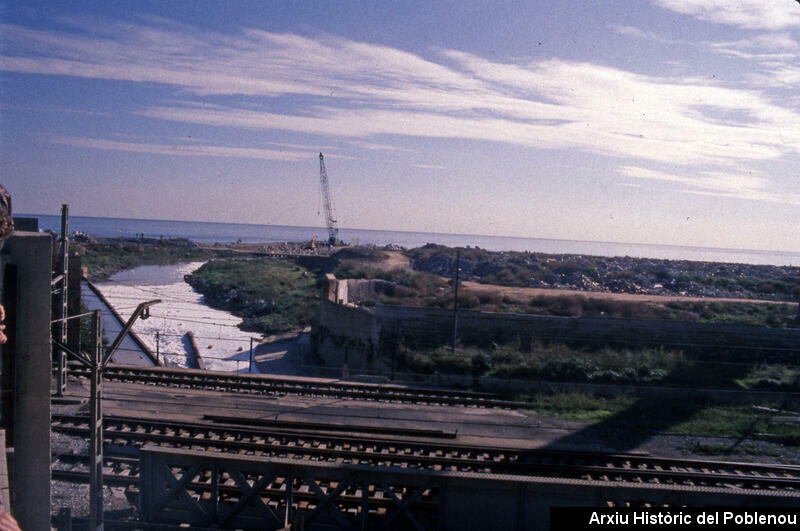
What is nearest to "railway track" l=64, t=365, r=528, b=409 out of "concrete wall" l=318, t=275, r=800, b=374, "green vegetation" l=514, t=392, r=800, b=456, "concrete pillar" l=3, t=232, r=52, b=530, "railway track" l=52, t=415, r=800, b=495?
"green vegetation" l=514, t=392, r=800, b=456

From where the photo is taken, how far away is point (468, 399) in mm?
13977

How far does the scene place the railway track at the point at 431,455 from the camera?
31.2 ft

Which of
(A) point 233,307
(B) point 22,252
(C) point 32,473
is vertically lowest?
(A) point 233,307

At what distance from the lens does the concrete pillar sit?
15.9 feet

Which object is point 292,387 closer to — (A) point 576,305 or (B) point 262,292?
(A) point 576,305

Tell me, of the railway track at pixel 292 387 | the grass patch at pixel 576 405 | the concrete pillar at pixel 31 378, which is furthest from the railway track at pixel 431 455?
the concrete pillar at pixel 31 378

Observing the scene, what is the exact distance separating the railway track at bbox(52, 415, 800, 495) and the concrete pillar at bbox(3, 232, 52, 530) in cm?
425

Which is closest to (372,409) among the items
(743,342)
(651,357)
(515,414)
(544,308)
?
(515,414)

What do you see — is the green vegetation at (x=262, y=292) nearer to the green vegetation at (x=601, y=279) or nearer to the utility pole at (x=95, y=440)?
the green vegetation at (x=601, y=279)

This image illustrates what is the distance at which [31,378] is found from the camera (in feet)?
15.9

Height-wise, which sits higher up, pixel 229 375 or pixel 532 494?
pixel 532 494

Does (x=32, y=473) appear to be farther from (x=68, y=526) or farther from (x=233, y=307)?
(x=233, y=307)

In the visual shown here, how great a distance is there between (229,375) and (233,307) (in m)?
22.5

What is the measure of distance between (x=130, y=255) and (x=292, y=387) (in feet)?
182
